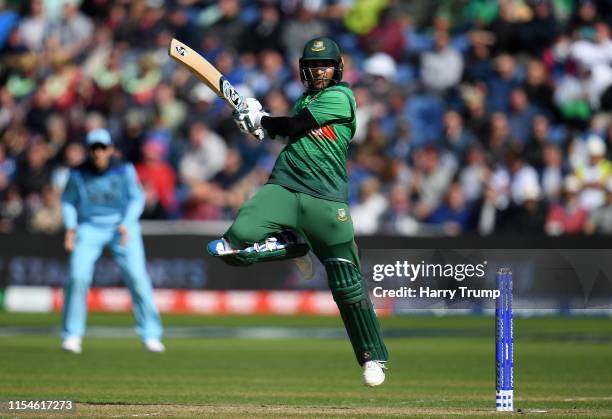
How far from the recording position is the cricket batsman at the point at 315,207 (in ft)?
30.0

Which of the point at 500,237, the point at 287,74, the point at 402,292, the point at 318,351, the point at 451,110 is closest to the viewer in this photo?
the point at 402,292

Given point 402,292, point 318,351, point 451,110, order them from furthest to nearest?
point 451,110, point 318,351, point 402,292

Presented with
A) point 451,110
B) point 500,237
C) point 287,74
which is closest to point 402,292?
point 500,237

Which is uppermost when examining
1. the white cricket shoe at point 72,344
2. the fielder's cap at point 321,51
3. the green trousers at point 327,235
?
the white cricket shoe at point 72,344

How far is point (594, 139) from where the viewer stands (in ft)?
64.8

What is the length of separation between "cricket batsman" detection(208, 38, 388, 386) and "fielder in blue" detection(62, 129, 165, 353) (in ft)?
19.6

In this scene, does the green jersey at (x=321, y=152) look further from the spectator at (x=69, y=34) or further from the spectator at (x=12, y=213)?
the spectator at (x=69, y=34)

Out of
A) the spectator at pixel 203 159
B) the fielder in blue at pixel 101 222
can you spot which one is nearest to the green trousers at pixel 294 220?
the fielder in blue at pixel 101 222

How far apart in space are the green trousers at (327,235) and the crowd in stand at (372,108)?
10.6 m

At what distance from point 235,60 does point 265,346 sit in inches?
305

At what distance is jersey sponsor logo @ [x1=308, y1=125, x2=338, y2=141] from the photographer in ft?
30.3

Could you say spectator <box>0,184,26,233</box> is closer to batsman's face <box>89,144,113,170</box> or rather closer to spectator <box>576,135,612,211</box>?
batsman's face <box>89,144,113,170</box>

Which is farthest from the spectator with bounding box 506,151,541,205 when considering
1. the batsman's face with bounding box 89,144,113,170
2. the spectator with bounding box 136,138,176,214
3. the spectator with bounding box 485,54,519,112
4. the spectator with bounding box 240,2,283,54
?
the batsman's face with bounding box 89,144,113,170

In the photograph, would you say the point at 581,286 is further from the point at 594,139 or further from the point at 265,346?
the point at 594,139
